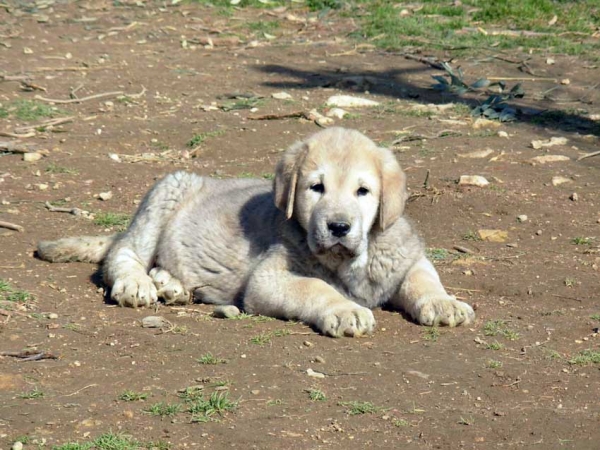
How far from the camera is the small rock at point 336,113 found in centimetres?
1110

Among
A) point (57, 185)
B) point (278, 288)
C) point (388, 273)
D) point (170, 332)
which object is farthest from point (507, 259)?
point (57, 185)

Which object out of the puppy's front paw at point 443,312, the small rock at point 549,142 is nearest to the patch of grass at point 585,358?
the puppy's front paw at point 443,312

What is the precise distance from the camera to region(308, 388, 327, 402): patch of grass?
4.89 metres

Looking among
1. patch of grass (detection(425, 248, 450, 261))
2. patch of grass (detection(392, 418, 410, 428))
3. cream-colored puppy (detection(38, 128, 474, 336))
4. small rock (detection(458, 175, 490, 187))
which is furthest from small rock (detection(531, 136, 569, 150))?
patch of grass (detection(392, 418, 410, 428))

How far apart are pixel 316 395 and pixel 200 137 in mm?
5738

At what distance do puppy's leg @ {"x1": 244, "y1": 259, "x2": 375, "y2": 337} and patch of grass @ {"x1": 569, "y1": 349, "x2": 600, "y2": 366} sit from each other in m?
1.09

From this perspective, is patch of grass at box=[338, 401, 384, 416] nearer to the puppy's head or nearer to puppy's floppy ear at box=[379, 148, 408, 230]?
the puppy's head

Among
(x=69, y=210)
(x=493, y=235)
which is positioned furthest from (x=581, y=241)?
(x=69, y=210)

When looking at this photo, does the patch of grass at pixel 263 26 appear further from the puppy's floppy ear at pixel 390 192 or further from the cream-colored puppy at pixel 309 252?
the puppy's floppy ear at pixel 390 192

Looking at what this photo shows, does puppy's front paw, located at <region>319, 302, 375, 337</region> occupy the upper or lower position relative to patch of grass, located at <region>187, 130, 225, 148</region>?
upper

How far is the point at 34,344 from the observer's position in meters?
Result: 5.59

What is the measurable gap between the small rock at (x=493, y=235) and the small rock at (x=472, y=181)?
0.84 metres

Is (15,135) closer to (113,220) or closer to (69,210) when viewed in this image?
(69,210)

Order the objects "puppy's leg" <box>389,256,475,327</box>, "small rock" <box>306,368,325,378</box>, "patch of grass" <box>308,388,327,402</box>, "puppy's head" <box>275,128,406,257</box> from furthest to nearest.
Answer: "puppy's leg" <box>389,256,475,327</box> < "puppy's head" <box>275,128,406,257</box> < "small rock" <box>306,368,325,378</box> < "patch of grass" <box>308,388,327,402</box>
